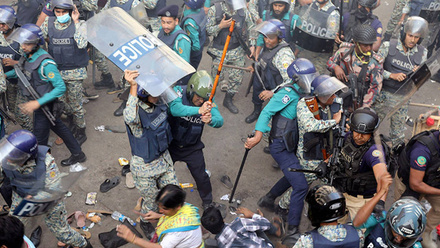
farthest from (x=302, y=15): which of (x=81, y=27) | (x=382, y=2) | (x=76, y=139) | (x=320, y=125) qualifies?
(x=382, y=2)

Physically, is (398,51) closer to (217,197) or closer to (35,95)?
(217,197)

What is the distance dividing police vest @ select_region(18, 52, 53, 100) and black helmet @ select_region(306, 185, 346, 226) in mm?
3649

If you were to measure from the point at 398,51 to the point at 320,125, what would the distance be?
2247 millimetres

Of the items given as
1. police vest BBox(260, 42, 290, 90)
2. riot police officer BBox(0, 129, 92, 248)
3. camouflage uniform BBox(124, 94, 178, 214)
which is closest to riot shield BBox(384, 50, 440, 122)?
police vest BBox(260, 42, 290, 90)

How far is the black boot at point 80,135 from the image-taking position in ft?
20.9

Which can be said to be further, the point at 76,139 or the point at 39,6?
the point at 39,6

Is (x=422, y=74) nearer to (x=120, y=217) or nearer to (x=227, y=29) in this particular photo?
(x=227, y=29)

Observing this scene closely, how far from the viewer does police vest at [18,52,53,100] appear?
5195 mm

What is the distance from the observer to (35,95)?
531 cm

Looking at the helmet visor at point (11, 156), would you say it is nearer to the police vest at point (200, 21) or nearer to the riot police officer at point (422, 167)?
the police vest at point (200, 21)

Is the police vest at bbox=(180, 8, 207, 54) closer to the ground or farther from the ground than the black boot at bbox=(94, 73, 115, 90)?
farther from the ground

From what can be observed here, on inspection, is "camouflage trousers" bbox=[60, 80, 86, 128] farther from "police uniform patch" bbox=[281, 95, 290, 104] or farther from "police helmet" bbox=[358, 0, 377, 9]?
"police helmet" bbox=[358, 0, 377, 9]

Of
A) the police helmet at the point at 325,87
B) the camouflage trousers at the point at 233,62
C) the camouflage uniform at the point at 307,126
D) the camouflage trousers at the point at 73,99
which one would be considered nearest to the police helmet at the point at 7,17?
the camouflage trousers at the point at 73,99

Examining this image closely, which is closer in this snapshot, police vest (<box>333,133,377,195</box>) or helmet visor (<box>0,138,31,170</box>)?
helmet visor (<box>0,138,31,170</box>)
